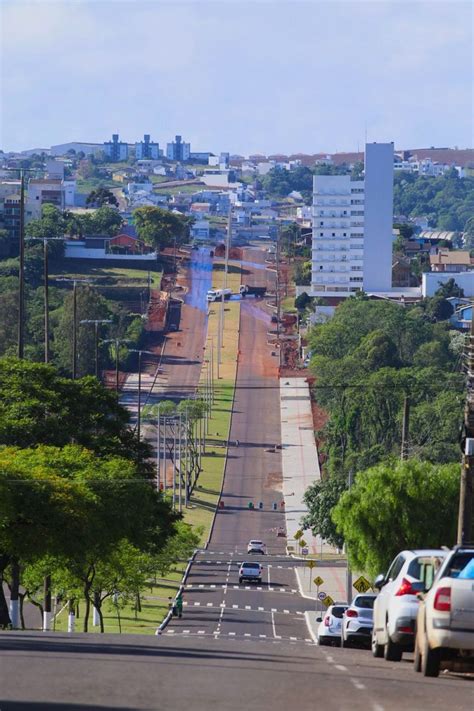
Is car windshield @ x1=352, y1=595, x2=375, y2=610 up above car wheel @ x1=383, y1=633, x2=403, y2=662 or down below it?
below

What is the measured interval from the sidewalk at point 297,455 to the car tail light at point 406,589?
75.5 meters

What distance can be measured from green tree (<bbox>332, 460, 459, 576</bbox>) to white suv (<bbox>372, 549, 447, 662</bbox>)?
33.3m

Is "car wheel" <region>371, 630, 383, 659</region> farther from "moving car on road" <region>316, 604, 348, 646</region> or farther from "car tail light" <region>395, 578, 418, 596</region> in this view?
"moving car on road" <region>316, 604, 348, 646</region>

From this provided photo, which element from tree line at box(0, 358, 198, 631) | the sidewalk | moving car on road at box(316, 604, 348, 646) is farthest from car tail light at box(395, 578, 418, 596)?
the sidewalk

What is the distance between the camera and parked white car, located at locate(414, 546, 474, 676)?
2092 cm

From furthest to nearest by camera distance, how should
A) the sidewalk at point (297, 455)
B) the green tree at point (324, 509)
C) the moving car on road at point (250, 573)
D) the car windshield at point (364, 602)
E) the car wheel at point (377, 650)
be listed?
the sidewalk at point (297, 455)
the green tree at point (324, 509)
the moving car on road at point (250, 573)
the car windshield at point (364, 602)
the car wheel at point (377, 650)

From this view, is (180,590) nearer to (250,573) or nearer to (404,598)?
(250,573)

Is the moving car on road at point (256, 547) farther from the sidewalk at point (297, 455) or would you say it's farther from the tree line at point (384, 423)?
the tree line at point (384, 423)

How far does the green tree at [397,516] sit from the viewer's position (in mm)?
58719

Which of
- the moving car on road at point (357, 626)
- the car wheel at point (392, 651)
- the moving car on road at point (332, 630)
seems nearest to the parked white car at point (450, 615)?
the car wheel at point (392, 651)

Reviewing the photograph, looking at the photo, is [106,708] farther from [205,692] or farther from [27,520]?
[27,520]

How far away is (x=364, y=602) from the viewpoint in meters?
36.2

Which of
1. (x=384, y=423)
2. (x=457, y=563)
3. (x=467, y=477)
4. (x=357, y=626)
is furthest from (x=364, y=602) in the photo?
(x=384, y=423)

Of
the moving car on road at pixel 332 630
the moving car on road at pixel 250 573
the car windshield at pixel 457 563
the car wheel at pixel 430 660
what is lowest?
the moving car on road at pixel 250 573
